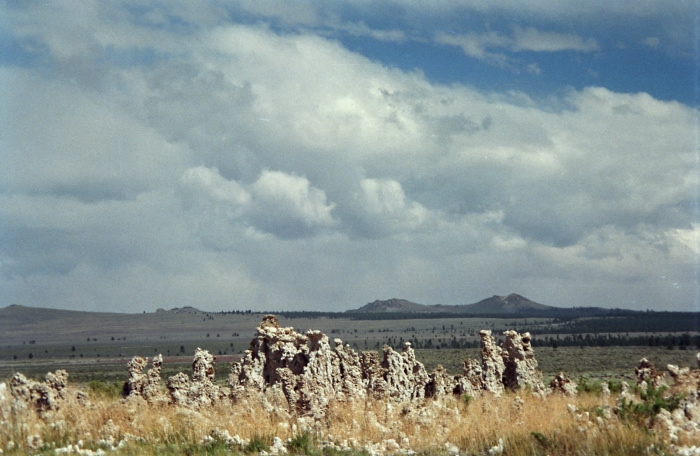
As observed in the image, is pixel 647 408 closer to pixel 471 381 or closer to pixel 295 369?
pixel 471 381

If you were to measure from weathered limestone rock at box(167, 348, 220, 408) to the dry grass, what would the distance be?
0.77 meters

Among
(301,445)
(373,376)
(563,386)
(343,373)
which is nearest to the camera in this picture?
(301,445)

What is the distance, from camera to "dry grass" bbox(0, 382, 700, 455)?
549 inches

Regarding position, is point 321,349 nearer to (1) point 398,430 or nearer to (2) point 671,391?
(1) point 398,430

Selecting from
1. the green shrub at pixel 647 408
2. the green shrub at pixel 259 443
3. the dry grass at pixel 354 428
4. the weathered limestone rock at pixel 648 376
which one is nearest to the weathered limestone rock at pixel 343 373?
the dry grass at pixel 354 428

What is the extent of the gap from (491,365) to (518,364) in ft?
2.53

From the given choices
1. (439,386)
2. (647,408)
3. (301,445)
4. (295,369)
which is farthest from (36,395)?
(647,408)

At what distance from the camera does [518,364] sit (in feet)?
75.5

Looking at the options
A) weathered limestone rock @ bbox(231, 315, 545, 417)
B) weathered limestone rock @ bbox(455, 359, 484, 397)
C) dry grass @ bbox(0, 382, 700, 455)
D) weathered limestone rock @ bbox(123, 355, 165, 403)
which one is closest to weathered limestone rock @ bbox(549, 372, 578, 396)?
weathered limestone rock @ bbox(231, 315, 545, 417)

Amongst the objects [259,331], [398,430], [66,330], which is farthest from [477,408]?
[66,330]

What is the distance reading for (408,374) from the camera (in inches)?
900

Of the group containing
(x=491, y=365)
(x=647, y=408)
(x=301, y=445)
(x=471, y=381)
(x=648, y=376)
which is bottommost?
(x=301, y=445)

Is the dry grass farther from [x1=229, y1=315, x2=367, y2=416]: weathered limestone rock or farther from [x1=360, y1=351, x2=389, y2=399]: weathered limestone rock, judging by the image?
[x1=360, y1=351, x2=389, y2=399]: weathered limestone rock

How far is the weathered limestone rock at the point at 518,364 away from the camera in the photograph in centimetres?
2288
